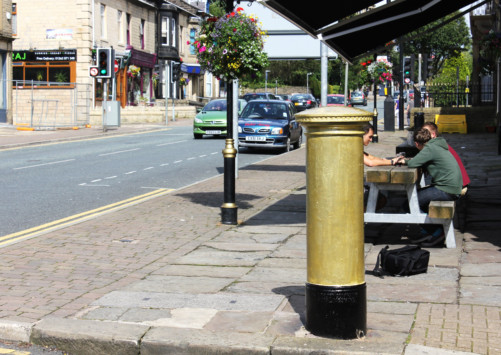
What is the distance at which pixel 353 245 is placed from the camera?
5102mm

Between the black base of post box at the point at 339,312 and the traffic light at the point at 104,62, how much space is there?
100.0 ft

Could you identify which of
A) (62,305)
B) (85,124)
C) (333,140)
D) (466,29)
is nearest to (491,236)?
(333,140)

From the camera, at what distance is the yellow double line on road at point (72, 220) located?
935cm

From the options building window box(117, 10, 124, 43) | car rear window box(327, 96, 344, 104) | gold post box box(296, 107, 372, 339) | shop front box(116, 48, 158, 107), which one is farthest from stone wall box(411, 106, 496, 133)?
gold post box box(296, 107, 372, 339)

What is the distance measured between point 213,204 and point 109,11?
4030 cm

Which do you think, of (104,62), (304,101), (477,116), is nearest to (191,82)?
(304,101)

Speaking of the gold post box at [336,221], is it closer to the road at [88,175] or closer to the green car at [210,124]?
the road at [88,175]

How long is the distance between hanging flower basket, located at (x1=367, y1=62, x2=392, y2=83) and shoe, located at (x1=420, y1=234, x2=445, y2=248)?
26.7 metres

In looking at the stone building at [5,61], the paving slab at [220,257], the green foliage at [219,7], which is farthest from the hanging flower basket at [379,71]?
the paving slab at [220,257]

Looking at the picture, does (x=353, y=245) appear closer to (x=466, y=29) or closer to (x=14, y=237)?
(x=14, y=237)

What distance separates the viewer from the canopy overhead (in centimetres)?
910

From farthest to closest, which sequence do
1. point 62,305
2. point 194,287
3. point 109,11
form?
point 109,11, point 194,287, point 62,305

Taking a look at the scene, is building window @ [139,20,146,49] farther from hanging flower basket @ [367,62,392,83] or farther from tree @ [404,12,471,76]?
tree @ [404,12,471,76]

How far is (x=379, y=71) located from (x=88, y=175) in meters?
20.8
